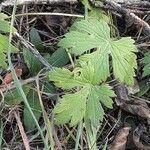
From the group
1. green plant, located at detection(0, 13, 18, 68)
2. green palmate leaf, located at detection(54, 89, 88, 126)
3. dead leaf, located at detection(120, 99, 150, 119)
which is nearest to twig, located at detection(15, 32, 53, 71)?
green plant, located at detection(0, 13, 18, 68)

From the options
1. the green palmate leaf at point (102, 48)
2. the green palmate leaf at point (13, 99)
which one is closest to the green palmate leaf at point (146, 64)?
the green palmate leaf at point (102, 48)

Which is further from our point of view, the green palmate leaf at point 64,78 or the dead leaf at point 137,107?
the dead leaf at point 137,107

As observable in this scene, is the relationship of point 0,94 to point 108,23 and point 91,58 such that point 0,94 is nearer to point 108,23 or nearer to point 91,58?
point 91,58

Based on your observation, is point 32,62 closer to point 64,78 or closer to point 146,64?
point 64,78

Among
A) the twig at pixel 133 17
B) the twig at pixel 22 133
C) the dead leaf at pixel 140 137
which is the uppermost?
the twig at pixel 133 17

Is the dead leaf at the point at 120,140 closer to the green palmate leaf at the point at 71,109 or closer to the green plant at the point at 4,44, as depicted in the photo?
the green palmate leaf at the point at 71,109

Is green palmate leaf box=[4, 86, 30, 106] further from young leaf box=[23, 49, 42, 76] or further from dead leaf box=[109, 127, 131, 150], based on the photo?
dead leaf box=[109, 127, 131, 150]

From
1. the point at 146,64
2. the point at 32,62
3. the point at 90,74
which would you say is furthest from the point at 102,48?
the point at 32,62
